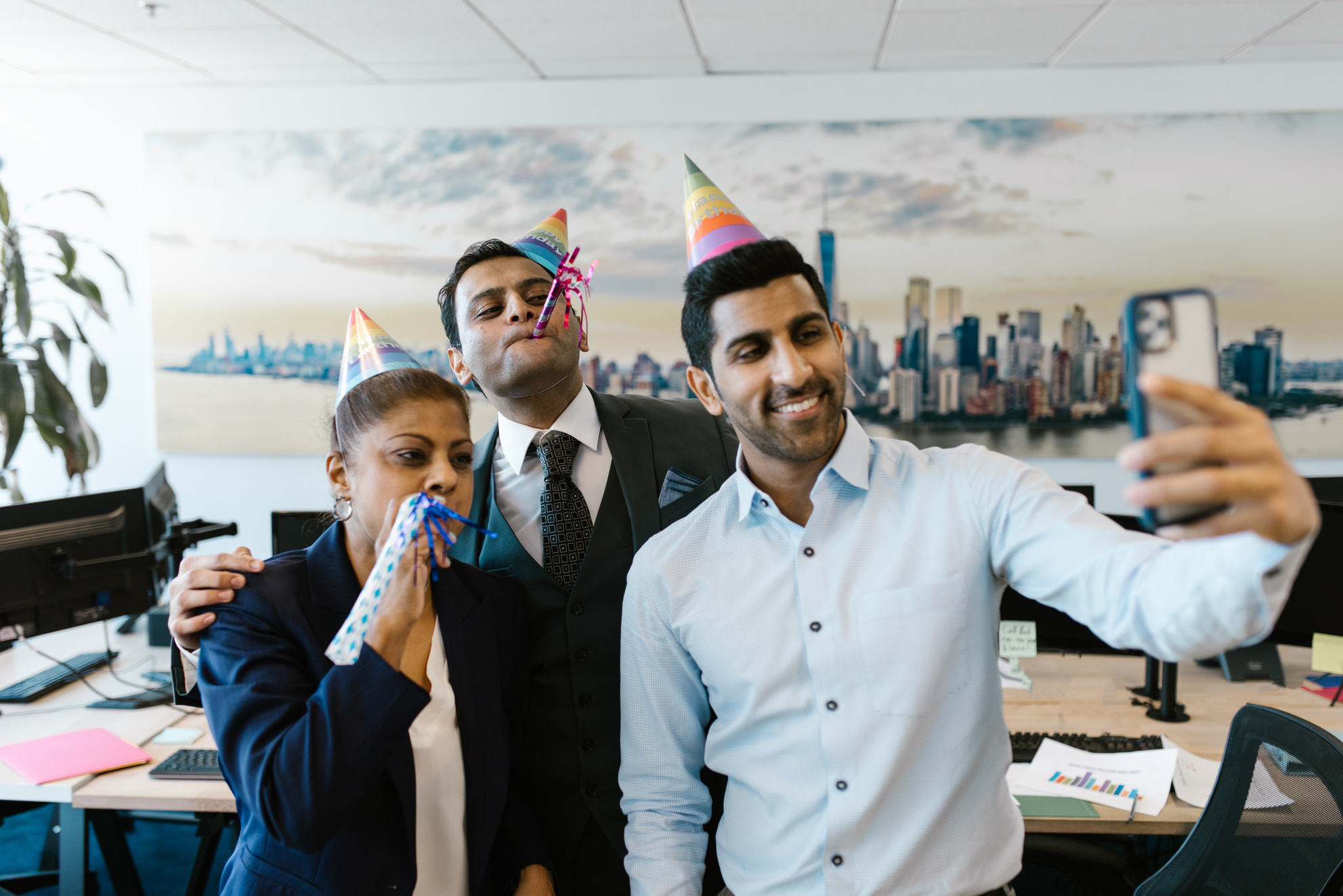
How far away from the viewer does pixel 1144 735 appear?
205cm

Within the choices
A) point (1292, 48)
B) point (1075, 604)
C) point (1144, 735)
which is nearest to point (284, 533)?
point (1075, 604)

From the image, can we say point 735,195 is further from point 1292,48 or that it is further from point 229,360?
point 229,360

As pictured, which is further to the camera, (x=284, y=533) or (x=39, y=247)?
(x=39, y=247)

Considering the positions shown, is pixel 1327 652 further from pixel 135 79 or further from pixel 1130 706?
pixel 135 79

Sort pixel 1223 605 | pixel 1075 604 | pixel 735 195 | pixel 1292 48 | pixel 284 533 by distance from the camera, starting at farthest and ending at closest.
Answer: pixel 735 195 → pixel 1292 48 → pixel 284 533 → pixel 1075 604 → pixel 1223 605

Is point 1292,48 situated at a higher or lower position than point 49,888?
higher

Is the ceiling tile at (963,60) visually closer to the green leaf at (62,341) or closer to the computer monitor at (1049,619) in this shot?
the computer monitor at (1049,619)

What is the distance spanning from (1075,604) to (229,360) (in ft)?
15.0

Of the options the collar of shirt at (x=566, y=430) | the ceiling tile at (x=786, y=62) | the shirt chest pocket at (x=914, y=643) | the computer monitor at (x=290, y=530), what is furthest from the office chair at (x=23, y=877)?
the ceiling tile at (x=786, y=62)

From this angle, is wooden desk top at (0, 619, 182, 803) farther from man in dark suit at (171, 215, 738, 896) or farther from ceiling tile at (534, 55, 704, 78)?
ceiling tile at (534, 55, 704, 78)

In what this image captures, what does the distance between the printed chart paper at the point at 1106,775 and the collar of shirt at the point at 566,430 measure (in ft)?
4.07

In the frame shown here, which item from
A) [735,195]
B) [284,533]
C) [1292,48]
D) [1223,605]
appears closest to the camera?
[1223,605]

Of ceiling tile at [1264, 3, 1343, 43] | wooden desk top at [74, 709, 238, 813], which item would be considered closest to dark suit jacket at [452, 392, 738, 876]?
wooden desk top at [74, 709, 238, 813]

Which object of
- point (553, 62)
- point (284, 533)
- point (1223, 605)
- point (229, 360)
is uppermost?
point (553, 62)
